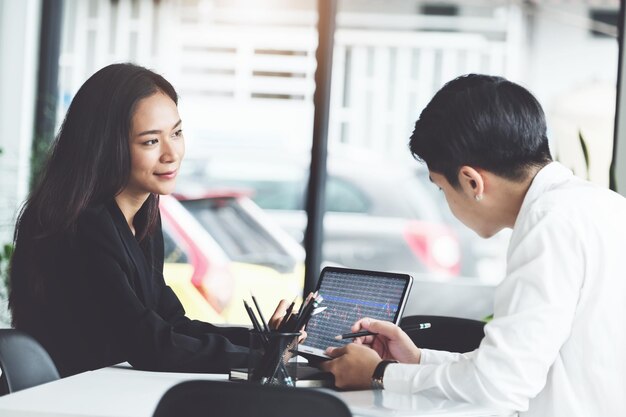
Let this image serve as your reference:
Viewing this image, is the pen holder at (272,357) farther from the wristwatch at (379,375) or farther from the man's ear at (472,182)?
the man's ear at (472,182)

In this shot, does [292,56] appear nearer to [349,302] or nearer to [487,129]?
[349,302]

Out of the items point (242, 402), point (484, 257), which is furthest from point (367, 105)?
point (242, 402)

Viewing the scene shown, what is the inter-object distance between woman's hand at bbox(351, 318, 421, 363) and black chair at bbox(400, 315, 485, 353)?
547mm

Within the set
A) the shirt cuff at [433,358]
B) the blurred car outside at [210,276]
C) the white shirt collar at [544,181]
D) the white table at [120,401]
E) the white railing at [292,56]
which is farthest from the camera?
the white railing at [292,56]

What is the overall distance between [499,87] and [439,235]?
3.20 m

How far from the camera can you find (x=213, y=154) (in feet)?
16.7

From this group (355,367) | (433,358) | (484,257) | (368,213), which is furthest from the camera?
(368,213)

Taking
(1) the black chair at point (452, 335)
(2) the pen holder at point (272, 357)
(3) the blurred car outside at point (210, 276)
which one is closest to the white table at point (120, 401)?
(2) the pen holder at point (272, 357)

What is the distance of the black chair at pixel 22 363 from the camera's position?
2027 millimetres

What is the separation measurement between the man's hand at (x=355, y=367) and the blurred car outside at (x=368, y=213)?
10.0 ft

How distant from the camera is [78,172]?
89.8 inches

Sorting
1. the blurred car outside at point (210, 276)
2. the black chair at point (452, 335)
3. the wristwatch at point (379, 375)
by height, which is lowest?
the blurred car outside at point (210, 276)

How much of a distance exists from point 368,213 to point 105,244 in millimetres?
2933

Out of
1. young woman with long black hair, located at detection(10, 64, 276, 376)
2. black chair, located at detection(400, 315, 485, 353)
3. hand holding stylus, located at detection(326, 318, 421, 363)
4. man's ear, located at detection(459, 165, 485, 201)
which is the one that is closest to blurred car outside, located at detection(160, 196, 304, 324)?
black chair, located at detection(400, 315, 485, 353)
